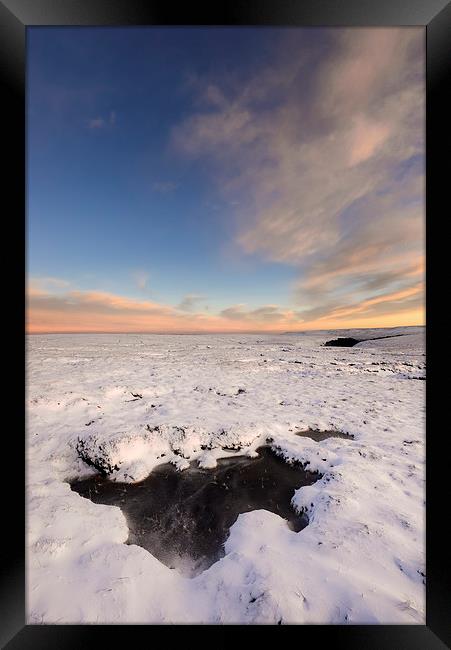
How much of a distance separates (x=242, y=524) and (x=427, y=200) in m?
3.95

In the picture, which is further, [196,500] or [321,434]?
[321,434]

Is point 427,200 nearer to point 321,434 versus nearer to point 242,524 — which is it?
point 242,524

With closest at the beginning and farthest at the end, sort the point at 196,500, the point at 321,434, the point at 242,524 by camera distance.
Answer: the point at 242,524, the point at 196,500, the point at 321,434

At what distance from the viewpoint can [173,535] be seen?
2797 mm

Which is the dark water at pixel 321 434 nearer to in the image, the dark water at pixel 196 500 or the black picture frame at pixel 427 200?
the dark water at pixel 196 500

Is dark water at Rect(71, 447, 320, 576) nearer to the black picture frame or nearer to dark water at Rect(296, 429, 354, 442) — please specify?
the black picture frame

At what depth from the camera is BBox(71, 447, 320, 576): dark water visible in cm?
265

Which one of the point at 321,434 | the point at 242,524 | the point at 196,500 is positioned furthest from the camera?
the point at 321,434

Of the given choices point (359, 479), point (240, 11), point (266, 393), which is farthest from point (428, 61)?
point (266, 393)

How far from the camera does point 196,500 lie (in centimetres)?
332

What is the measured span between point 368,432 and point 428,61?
19.2 feet

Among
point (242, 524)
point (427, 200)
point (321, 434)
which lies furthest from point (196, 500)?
point (427, 200)

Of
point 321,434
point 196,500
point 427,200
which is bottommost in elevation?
point 196,500
